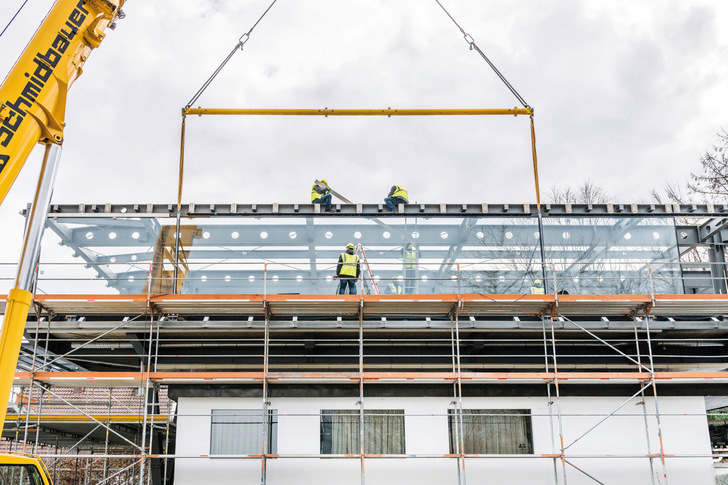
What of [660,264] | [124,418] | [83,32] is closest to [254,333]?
[124,418]

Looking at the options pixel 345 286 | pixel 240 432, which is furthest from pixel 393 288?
pixel 240 432

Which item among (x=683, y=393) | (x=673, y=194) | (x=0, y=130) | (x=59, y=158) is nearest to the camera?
(x=0, y=130)

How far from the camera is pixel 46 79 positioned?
1002 centimetres

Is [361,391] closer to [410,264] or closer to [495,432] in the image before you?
[410,264]

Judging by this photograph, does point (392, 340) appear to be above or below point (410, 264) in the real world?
below

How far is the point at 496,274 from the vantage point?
16.7m

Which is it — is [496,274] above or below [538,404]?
above

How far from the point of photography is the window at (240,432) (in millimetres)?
16000

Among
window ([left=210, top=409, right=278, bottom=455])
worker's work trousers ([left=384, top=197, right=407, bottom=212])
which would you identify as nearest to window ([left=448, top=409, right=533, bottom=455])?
window ([left=210, top=409, right=278, bottom=455])

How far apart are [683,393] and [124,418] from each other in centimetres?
1243

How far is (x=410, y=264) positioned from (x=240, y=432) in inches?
209

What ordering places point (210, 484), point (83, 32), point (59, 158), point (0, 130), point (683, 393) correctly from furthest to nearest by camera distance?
point (683, 393) → point (210, 484) → point (83, 32) → point (59, 158) → point (0, 130)

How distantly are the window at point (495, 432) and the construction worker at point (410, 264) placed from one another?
2.95m

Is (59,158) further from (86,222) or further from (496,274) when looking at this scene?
(496,274)
